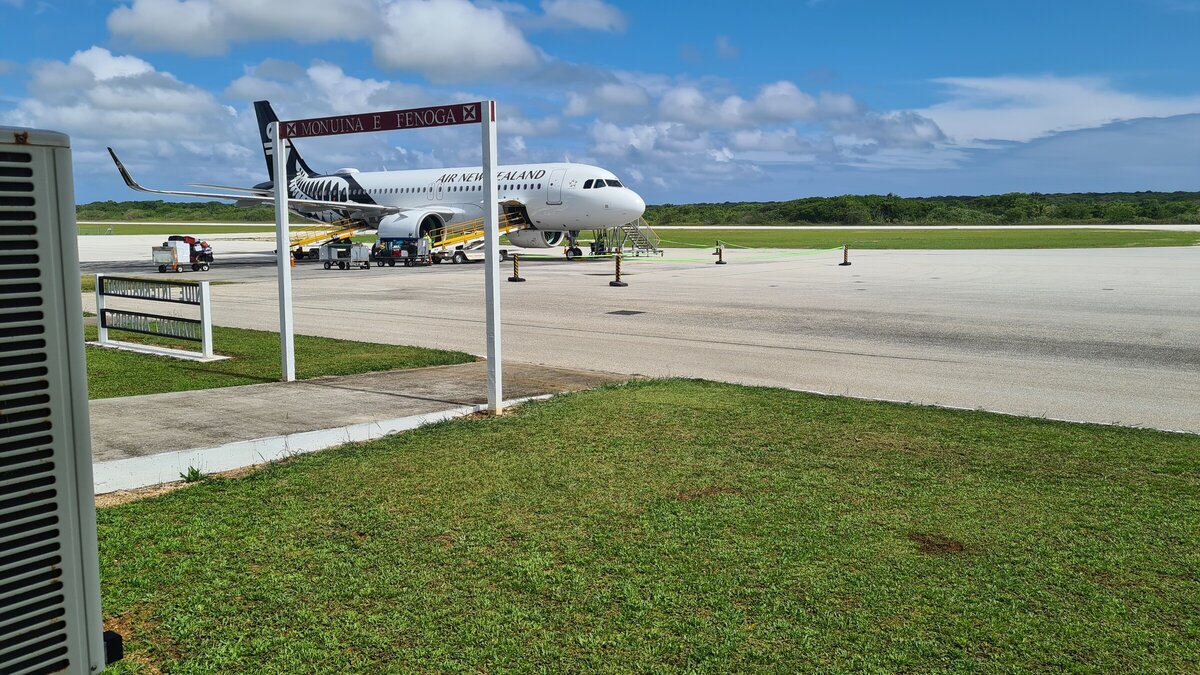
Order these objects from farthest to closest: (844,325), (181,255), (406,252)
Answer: (406,252), (181,255), (844,325)

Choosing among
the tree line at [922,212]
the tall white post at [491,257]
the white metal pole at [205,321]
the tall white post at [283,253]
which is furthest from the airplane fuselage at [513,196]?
the tree line at [922,212]

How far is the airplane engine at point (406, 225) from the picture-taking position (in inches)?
1522

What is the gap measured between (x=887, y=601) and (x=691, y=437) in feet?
11.5

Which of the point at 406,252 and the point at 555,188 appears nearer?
the point at 555,188

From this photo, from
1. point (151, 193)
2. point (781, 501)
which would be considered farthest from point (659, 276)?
point (781, 501)

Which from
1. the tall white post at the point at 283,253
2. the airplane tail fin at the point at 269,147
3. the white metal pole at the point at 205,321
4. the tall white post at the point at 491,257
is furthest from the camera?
the airplane tail fin at the point at 269,147

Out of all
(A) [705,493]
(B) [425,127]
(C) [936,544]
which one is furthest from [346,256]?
(C) [936,544]

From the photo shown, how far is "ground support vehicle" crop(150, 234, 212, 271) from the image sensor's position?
115ft

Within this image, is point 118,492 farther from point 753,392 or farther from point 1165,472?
point 1165,472

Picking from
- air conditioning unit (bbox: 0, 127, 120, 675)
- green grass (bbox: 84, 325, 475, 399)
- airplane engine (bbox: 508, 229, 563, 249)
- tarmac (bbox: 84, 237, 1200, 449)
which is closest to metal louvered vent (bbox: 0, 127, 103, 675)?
air conditioning unit (bbox: 0, 127, 120, 675)

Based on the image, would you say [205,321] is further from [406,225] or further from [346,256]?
[406,225]

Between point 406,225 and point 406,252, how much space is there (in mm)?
1293

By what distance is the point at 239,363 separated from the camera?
41.2ft

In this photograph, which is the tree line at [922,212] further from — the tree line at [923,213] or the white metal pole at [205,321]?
the white metal pole at [205,321]
